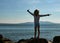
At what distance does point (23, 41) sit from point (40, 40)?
2127 mm

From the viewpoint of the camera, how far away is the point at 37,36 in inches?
858

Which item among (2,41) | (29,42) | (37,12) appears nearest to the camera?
(37,12)

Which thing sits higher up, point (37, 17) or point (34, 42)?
point (37, 17)

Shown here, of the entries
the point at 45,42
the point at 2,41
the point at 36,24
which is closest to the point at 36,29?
the point at 36,24

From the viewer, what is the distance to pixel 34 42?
72.0 feet

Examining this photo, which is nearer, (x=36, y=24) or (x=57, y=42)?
(x=36, y=24)

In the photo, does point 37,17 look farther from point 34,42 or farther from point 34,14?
point 34,42

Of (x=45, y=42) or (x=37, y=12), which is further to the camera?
(x=45, y=42)

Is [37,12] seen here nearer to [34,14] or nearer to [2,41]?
[34,14]

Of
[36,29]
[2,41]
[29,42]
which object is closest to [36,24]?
[36,29]

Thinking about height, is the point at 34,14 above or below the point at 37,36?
above

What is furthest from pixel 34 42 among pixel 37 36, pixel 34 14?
pixel 34 14

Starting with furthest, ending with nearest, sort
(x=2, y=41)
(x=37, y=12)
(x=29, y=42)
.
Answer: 1. (x=2, y=41)
2. (x=29, y=42)
3. (x=37, y=12)

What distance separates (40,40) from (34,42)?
26.4 inches
